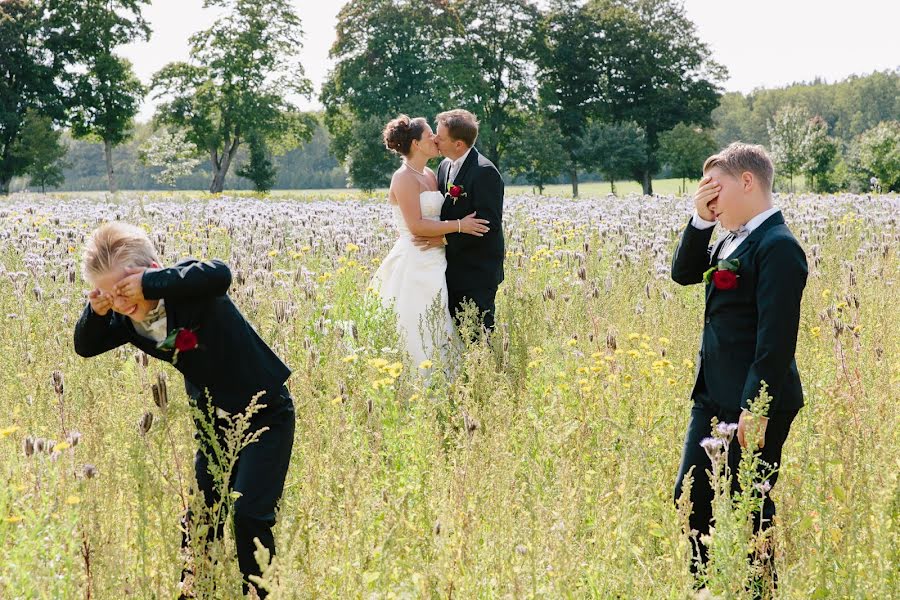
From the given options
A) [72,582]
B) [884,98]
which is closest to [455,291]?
[72,582]

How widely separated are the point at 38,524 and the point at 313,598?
778 millimetres

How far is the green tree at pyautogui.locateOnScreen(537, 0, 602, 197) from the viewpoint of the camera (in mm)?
56531

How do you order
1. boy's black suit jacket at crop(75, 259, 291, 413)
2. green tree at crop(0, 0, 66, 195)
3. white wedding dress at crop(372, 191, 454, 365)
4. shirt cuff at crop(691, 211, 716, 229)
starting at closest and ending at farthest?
boy's black suit jacket at crop(75, 259, 291, 413)
shirt cuff at crop(691, 211, 716, 229)
white wedding dress at crop(372, 191, 454, 365)
green tree at crop(0, 0, 66, 195)

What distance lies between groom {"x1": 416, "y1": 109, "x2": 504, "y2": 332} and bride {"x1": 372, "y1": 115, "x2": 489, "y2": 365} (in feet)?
0.22

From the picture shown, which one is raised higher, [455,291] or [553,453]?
[455,291]

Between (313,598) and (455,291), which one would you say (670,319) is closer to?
(455,291)

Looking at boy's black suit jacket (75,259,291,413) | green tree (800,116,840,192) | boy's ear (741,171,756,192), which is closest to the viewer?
boy's black suit jacket (75,259,291,413)

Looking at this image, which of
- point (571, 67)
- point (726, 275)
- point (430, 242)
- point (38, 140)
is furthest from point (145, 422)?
point (571, 67)

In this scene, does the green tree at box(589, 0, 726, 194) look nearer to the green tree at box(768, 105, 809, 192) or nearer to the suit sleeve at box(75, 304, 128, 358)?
the green tree at box(768, 105, 809, 192)

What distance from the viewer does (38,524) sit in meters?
2.24

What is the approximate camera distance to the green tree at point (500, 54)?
53.3 meters

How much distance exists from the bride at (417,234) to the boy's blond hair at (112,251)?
2715 mm

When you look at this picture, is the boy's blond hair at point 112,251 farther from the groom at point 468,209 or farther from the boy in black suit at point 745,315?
the groom at point 468,209

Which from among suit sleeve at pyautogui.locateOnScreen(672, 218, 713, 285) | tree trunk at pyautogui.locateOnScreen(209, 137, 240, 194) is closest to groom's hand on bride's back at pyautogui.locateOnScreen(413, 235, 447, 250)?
suit sleeve at pyautogui.locateOnScreen(672, 218, 713, 285)
